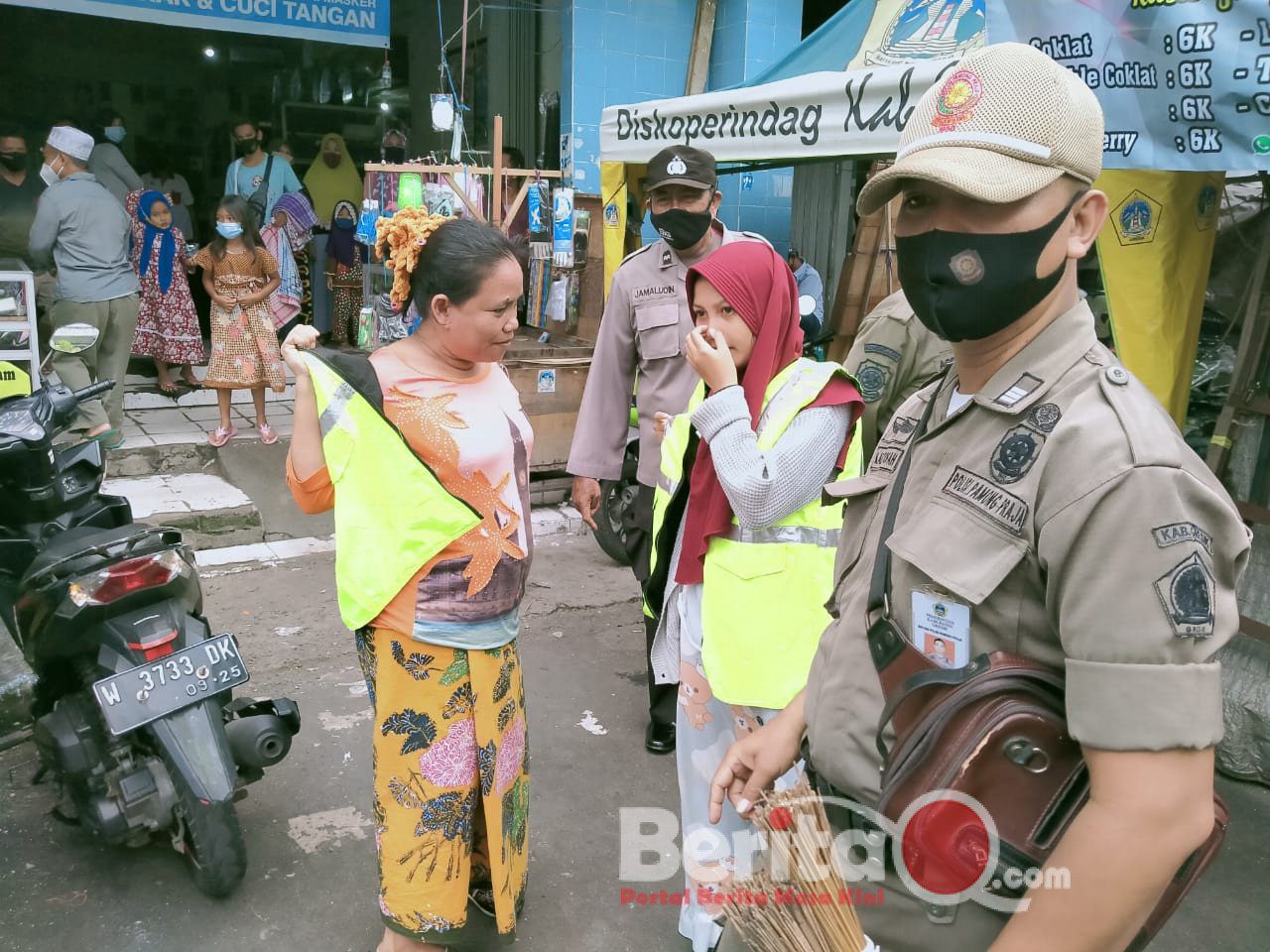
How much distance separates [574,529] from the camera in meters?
6.14

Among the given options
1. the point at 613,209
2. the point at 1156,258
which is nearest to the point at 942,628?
the point at 1156,258

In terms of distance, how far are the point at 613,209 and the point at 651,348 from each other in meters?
2.52

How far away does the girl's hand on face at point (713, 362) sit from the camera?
2.15 meters

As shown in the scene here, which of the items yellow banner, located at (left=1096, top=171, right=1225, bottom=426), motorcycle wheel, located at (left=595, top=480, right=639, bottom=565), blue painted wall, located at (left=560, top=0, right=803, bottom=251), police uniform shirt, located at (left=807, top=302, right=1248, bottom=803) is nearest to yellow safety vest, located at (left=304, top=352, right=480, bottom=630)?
police uniform shirt, located at (left=807, top=302, right=1248, bottom=803)

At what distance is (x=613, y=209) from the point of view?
19.2 ft

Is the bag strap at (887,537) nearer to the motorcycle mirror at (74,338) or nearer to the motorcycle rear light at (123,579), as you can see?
the motorcycle rear light at (123,579)

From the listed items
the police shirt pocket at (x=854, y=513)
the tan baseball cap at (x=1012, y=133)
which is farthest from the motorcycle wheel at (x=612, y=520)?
the tan baseball cap at (x=1012, y=133)

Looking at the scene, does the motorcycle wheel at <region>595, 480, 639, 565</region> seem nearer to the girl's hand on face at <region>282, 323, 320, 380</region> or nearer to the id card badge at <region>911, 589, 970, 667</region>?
the girl's hand on face at <region>282, 323, 320, 380</region>

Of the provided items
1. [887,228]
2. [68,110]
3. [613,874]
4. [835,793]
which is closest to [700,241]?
[613,874]

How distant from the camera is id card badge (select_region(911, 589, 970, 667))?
3.82 ft

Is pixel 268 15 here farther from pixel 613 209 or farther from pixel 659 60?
pixel 613 209

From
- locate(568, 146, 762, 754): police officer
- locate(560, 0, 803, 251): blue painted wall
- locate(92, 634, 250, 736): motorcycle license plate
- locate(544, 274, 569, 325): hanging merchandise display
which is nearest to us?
locate(92, 634, 250, 736): motorcycle license plate

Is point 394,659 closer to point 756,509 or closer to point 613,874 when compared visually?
point 756,509

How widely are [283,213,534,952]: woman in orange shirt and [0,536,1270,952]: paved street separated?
0.45 m
